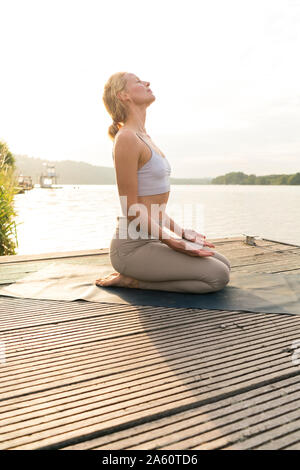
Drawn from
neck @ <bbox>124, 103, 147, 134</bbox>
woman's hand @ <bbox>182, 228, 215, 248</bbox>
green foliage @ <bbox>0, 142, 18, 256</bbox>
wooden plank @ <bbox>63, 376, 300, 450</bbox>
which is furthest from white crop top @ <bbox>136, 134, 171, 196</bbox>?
green foliage @ <bbox>0, 142, 18, 256</bbox>

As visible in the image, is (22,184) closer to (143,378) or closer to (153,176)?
(153,176)

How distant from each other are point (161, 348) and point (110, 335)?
0.94ft

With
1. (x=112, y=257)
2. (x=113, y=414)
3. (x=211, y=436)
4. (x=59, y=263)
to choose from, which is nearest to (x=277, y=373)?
(x=211, y=436)

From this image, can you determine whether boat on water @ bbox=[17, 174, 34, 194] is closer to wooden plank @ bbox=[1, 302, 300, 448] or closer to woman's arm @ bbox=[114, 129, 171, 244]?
woman's arm @ bbox=[114, 129, 171, 244]

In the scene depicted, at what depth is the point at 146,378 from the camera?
1347mm

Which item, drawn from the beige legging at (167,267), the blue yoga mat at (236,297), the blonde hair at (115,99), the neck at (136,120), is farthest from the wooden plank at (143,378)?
the blonde hair at (115,99)

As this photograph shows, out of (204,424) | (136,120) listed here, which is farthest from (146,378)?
(136,120)

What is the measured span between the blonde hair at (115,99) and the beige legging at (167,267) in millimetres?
746

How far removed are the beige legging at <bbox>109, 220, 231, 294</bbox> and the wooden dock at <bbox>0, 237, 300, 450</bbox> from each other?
320 millimetres

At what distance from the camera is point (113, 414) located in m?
1.14

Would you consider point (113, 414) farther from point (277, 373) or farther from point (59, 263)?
point (59, 263)

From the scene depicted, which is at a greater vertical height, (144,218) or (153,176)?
(153,176)

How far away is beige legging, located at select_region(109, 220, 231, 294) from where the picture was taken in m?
2.37

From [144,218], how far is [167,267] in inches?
13.8
